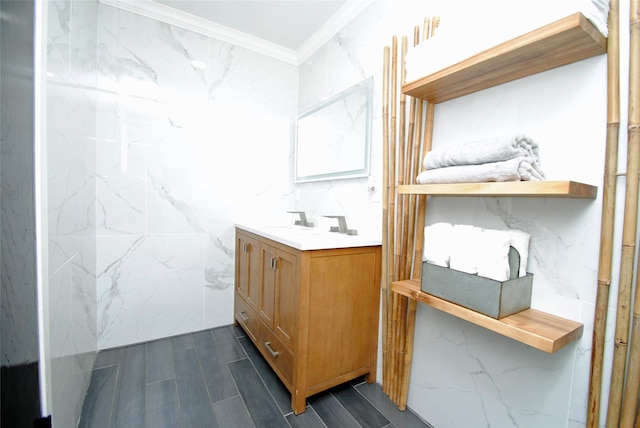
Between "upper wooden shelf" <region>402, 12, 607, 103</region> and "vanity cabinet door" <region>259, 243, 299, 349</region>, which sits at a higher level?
"upper wooden shelf" <region>402, 12, 607, 103</region>

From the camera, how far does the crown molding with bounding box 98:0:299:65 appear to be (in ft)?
6.29

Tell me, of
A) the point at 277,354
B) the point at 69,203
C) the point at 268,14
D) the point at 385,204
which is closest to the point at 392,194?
the point at 385,204

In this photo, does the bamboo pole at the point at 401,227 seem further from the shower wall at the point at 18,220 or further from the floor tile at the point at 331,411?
the shower wall at the point at 18,220

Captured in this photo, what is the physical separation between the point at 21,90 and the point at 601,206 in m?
1.50

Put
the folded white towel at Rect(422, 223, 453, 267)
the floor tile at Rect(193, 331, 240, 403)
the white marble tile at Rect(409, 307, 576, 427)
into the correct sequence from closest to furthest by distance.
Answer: the white marble tile at Rect(409, 307, 576, 427) → the folded white towel at Rect(422, 223, 453, 267) → the floor tile at Rect(193, 331, 240, 403)

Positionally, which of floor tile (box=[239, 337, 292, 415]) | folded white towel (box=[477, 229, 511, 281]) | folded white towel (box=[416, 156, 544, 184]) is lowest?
floor tile (box=[239, 337, 292, 415])

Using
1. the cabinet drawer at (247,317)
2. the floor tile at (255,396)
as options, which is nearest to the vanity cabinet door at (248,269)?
the cabinet drawer at (247,317)

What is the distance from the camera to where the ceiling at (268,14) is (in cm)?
190

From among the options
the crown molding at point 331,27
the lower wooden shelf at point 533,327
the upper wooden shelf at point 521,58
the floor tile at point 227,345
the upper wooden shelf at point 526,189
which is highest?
the crown molding at point 331,27

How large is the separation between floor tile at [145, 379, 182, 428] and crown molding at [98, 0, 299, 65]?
2462 mm

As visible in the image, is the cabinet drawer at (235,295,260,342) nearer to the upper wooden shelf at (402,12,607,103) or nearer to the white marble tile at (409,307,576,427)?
the white marble tile at (409,307,576,427)

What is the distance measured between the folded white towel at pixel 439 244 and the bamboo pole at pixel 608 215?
42 centimetres

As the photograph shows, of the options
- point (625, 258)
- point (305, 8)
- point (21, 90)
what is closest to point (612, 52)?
point (625, 258)

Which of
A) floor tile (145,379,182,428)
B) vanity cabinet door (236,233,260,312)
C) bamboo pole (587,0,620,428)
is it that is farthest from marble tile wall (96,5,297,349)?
bamboo pole (587,0,620,428)
